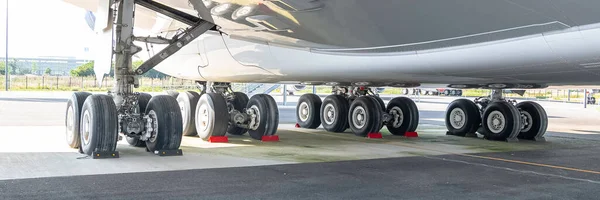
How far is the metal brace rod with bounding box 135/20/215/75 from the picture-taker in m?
8.80

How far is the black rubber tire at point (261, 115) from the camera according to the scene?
445 inches

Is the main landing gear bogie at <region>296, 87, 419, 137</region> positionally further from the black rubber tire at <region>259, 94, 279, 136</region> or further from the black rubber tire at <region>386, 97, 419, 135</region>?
the black rubber tire at <region>259, 94, 279, 136</region>

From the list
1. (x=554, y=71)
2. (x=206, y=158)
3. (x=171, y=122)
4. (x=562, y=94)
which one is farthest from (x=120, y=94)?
(x=562, y=94)

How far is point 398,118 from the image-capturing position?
44.5 ft

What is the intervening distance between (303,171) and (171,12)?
336cm

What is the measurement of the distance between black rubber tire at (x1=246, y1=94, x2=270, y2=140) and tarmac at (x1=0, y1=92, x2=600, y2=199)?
0.25 m

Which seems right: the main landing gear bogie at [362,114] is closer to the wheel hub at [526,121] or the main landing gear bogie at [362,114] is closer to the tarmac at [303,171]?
the tarmac at [303,171]

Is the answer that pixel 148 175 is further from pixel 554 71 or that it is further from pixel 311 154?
pixel 554 71

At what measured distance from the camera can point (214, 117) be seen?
433 inches

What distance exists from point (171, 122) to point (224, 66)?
9.55ft

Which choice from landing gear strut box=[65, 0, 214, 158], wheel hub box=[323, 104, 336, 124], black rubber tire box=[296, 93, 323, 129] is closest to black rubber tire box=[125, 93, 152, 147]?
landing gear strut box=[65, 0, 214, 158]

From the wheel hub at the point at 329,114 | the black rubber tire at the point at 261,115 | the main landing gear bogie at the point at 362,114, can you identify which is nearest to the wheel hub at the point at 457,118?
the main landing gear bogie at the point at 362,114

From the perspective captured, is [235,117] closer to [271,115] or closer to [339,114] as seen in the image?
[271,115]

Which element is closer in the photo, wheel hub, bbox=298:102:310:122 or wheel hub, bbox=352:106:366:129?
wheel hub, bbox=352:106:366:129
